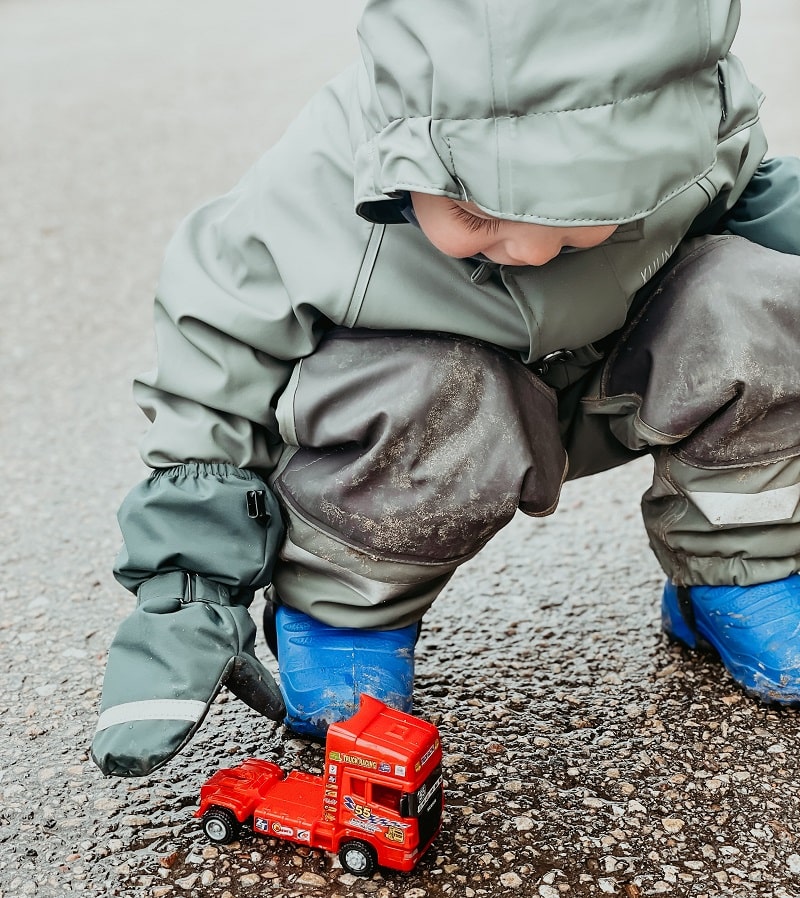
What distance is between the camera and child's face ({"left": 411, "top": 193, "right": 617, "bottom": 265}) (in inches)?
50.9

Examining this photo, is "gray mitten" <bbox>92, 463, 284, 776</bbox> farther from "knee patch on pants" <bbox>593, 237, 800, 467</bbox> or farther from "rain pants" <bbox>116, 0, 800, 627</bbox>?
"knee patch on pants" <bbox>593, 237, 800, 467</bbox>

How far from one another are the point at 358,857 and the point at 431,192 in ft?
2.43

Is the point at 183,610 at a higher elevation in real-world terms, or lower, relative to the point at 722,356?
A: lower

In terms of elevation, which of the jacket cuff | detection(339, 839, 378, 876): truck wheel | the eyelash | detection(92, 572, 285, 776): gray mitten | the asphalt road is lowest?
the asphalt road

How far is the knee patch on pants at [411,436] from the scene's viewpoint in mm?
1492

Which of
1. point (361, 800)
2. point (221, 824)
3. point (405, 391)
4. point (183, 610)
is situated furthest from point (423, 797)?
point (405, 391)

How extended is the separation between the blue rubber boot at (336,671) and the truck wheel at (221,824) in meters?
0.22

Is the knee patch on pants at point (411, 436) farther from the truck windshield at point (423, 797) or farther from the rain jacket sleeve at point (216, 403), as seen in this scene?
the truck windshield at point (423, 797)

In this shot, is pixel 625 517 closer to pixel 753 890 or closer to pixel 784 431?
pixel 784 431

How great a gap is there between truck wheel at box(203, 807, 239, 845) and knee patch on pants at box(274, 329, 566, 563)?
0.37m

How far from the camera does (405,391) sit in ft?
4.87

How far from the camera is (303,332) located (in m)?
1.51

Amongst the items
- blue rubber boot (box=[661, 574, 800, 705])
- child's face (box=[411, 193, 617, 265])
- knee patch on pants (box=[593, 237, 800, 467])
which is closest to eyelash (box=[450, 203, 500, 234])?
child's face (box=[411, 193, 617, 265])

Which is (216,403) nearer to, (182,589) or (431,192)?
(182,589)
